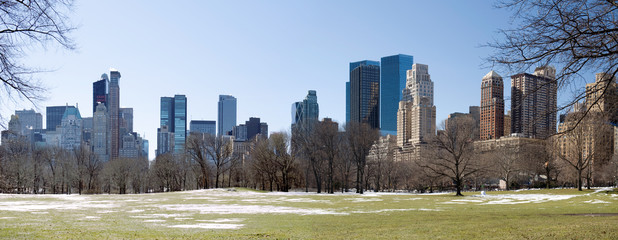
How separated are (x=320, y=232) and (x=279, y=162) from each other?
63.8 meters

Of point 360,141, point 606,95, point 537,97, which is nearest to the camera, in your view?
point 606,95

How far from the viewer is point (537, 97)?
14039 mm

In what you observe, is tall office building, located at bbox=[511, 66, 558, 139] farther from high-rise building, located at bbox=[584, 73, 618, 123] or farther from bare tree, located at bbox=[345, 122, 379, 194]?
bare tree, located at bbox=[345, 122, 379, 194]

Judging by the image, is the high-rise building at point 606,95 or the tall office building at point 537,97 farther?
the tall office building at point 537,97

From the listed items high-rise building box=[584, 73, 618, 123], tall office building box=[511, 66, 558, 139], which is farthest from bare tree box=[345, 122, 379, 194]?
high-rise building box=[584, 73, 618, 123]

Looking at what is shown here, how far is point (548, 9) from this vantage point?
1219 cm

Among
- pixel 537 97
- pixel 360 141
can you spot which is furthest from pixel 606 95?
pixel 360 141

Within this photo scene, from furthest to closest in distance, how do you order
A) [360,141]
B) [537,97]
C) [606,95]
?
[360,141]
[537,97]
[606,95]

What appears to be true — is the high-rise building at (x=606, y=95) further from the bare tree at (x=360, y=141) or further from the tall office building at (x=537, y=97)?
the bare tree at (x=360, y=141)

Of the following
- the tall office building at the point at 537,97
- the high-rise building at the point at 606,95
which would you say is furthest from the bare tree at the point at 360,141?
the high-rise building at the point at 606,95

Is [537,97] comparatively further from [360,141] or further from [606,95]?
[360,141]

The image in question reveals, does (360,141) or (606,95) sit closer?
(606,95)

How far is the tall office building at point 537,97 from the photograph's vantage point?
13.1 meters

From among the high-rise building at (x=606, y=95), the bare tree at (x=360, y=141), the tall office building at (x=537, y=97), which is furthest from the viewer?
the bare tree at (x=360, y=141)
